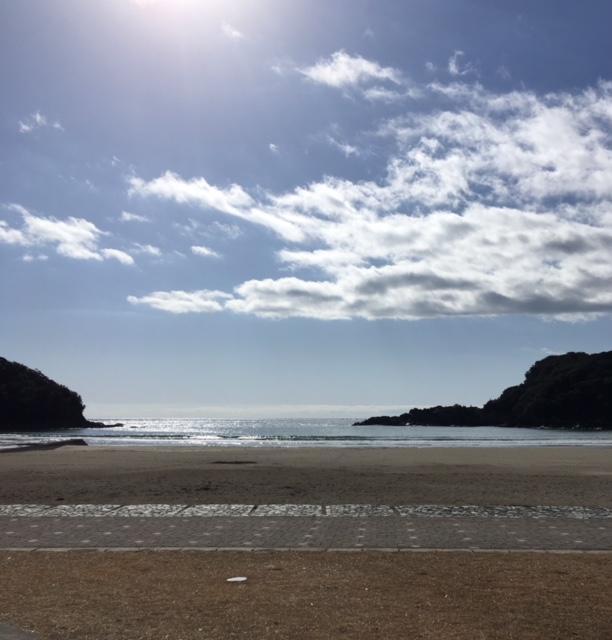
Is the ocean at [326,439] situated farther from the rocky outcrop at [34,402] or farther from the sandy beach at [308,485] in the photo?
the rocky outcrop at [34,402]

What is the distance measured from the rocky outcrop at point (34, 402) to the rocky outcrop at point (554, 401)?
85.9m

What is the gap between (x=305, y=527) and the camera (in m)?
12.0

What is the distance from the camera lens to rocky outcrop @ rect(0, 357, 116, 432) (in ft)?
432

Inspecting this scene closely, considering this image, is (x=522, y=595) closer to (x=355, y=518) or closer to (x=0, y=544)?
(x=355, y=518)

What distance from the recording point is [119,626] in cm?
601

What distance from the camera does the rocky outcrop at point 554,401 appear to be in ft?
454

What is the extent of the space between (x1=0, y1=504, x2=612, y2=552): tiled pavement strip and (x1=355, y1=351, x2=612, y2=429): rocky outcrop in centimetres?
13061

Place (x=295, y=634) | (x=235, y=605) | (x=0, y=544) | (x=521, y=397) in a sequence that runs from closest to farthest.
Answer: (x=295, y=634) → (x=235, y=605) → (x=0, y=544) → (x=521, y=397)

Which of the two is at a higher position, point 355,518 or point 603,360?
point 603,360

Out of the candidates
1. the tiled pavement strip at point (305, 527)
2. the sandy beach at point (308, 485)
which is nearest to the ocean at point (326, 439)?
the sandy beach at point (308, 485)

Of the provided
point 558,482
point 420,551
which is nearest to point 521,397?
point 558,482

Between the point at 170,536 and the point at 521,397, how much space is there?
542ft

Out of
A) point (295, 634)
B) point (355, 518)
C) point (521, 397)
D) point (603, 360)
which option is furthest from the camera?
point (521, 397)

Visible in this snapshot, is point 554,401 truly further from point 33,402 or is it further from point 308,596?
point 308,596
